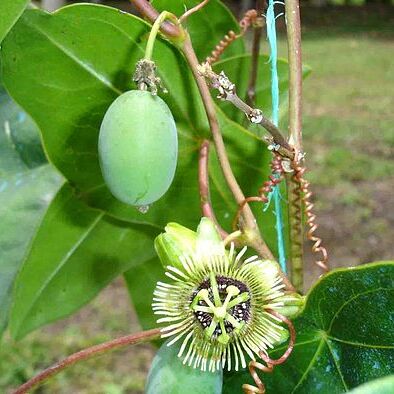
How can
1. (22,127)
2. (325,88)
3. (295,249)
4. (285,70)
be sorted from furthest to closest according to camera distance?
(325,88), (22,127), (285,70), (295,249)

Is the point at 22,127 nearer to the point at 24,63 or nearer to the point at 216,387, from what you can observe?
the point at 24,63

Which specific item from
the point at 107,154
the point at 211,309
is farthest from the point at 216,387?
the point at 107,154

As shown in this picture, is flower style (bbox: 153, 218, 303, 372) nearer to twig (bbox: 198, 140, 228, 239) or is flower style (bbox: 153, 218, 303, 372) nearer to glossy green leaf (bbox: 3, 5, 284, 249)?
twig (bbox: 198, 140, 228, 239)

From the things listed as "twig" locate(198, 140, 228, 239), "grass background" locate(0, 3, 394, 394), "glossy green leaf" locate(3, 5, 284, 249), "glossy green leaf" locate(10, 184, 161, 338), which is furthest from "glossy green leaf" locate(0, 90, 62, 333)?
"grass background" locate(0, 3, 394, 394)

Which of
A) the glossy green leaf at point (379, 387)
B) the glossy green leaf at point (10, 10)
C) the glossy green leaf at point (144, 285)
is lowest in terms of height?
the glossy green leaf at point (144, 285)

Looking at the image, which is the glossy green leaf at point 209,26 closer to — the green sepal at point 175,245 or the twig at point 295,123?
the twig at point 295,123

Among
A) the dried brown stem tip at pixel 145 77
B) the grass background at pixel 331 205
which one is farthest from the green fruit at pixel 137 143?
the grass background at pixel 331 205
